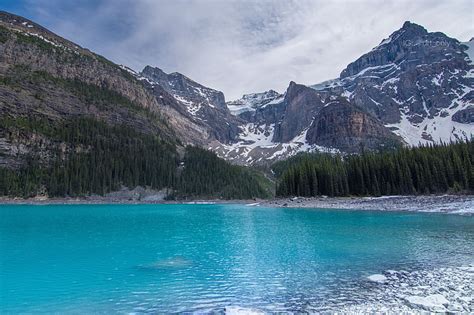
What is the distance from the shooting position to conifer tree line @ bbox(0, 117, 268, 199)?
433ft

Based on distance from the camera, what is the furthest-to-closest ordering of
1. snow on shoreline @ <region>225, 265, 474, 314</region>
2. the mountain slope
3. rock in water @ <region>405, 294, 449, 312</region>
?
the mountain slope < snow on shoreline @ <region>225, 265, 474, 314</region> < rock in water @ <region>405, 294, 449, 312</region>

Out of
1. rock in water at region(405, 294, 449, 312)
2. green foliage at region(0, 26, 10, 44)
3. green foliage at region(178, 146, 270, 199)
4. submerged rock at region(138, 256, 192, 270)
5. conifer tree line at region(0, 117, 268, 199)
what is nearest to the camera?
rock in water at region(405, 294, 449, 312)

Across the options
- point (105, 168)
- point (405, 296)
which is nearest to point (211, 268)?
point (405, 296)

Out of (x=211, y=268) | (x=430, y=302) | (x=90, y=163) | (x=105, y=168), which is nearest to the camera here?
(x=430, y=302)

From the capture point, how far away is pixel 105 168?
500ft

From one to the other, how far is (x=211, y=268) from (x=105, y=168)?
5640 inches

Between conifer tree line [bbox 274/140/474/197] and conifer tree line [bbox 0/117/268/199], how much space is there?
6645cm

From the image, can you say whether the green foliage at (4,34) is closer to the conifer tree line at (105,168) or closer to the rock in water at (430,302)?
the conifer tree line at (105,168)

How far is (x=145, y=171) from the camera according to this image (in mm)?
165250

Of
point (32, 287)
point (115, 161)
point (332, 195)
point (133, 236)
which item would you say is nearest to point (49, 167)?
point (115, 161)

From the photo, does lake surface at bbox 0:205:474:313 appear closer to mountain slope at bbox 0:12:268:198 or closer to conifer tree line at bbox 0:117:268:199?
conifer tree line at bbox 0:117:268:199

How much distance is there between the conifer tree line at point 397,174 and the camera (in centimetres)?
8238

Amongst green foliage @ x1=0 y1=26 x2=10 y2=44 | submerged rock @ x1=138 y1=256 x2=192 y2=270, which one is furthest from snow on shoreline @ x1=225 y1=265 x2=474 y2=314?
green foliage @ x1=0 y1=26 x2=10 y2=44

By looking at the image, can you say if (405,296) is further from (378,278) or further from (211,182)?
(211,182)
